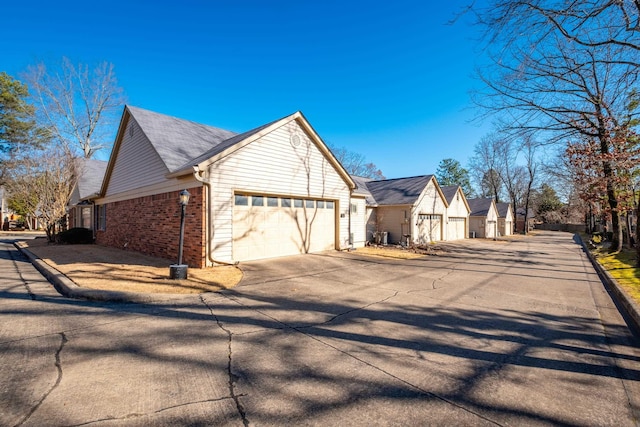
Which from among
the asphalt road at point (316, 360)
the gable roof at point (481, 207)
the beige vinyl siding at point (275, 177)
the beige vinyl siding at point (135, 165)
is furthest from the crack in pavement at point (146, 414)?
the gable roof at point (481, 207)

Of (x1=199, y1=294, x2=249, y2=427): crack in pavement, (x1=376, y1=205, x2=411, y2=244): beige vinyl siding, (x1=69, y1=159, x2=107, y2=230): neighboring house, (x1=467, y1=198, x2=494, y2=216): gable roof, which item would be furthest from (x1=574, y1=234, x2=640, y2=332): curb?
(x1=467, y1=198, x2=494, y2=216): gable roof

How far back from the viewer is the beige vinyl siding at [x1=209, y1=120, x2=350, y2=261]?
9422mm

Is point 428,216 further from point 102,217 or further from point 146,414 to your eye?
point 146,414

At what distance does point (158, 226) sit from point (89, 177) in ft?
54.8

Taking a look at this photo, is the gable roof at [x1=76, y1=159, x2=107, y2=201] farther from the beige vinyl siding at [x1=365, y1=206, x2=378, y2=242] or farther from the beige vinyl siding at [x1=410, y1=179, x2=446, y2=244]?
the beige vinyl siding at [x1=410, y1=179, x2=446, y2=244]

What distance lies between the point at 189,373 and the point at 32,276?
830cm

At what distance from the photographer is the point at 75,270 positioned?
806 centimetres

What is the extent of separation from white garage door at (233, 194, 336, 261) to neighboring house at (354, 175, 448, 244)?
246 inches

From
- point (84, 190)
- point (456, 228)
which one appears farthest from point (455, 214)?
point (84, 190)

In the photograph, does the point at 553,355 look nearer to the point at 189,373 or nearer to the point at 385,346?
the point at 385,346

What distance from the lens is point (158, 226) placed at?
1134 cm

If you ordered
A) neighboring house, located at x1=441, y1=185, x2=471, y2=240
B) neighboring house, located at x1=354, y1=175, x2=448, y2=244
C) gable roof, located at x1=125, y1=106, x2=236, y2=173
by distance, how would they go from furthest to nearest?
neighboring house, located at x1=441, y1=185, x2=471, y2=240, neighboring house, located at x1=354, y1=175, x2=448, y2=244, gable roof, located at x1=125, y1=106, x2=236, y2=173

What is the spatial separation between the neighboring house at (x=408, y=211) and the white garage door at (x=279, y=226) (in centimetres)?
625

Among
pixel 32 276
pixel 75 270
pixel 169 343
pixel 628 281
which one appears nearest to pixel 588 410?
pixel 169 343
